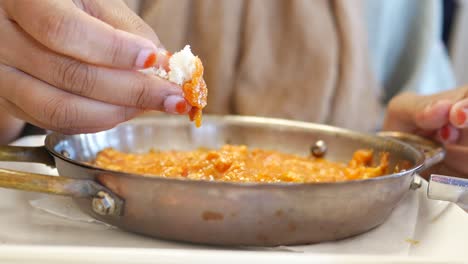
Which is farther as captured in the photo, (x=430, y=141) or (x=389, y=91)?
(x=389, y=91)

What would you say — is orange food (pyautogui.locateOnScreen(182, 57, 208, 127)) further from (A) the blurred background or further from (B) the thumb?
(A) the blurred background

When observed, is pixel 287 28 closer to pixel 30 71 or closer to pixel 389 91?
pixel 389 91

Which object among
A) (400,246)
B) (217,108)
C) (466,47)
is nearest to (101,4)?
(400,246)

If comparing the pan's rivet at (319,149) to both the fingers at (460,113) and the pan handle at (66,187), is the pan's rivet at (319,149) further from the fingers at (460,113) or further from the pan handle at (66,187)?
the pan handle at (66,187)

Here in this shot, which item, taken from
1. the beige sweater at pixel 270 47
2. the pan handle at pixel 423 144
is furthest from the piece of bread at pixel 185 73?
the beige sweater at pixel 270 47

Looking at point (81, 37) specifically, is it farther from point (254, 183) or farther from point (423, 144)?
point (423, 144)

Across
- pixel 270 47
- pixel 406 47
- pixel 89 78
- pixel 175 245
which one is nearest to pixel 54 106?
pixel 89 78
